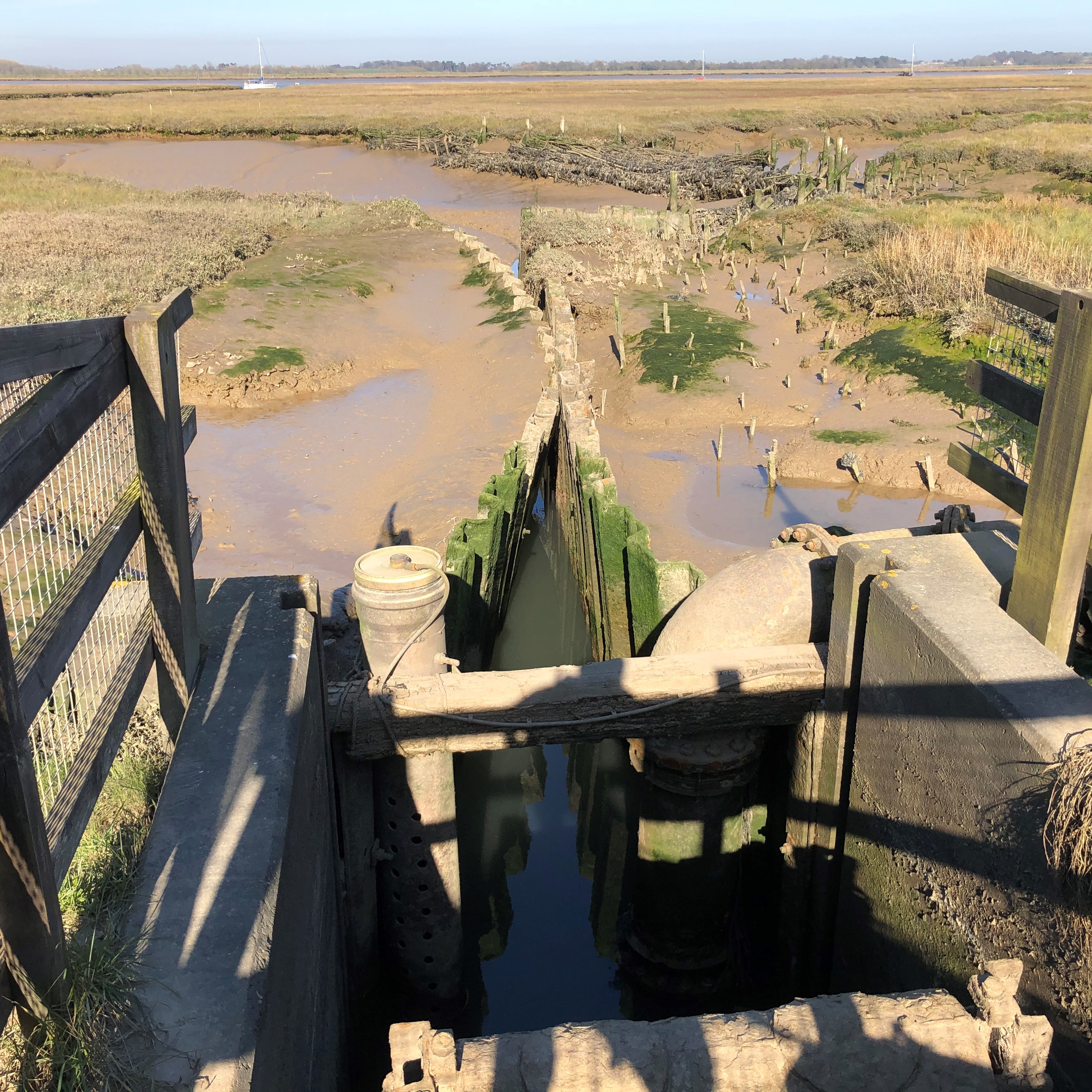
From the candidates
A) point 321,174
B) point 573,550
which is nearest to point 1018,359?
point 573,550

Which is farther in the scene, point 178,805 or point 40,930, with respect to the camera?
point 178,805

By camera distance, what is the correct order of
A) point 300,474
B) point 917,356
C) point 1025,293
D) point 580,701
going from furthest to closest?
1. point 917,356
2. point 300,474
3. point 580,701
4. point 1025,293

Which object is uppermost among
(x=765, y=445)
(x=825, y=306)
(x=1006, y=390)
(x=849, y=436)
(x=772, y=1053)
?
(x=1006, y=390)

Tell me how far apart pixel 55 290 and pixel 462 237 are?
14877 mm

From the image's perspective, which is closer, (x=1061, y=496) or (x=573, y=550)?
(x=1061, y=496)

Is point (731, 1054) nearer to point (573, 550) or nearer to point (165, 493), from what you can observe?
point (165, 493)

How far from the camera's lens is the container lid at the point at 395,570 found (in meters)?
6.51

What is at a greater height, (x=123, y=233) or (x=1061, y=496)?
(x=1061, y=496)

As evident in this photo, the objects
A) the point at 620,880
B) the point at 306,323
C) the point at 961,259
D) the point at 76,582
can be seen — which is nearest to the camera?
the point at 76,582

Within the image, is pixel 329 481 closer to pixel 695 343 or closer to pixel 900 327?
pixel 695 343

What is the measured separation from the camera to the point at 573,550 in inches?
564

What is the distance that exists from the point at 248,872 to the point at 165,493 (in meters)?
1.75

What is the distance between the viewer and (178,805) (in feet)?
14.7

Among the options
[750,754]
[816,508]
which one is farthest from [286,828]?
[816,508]
